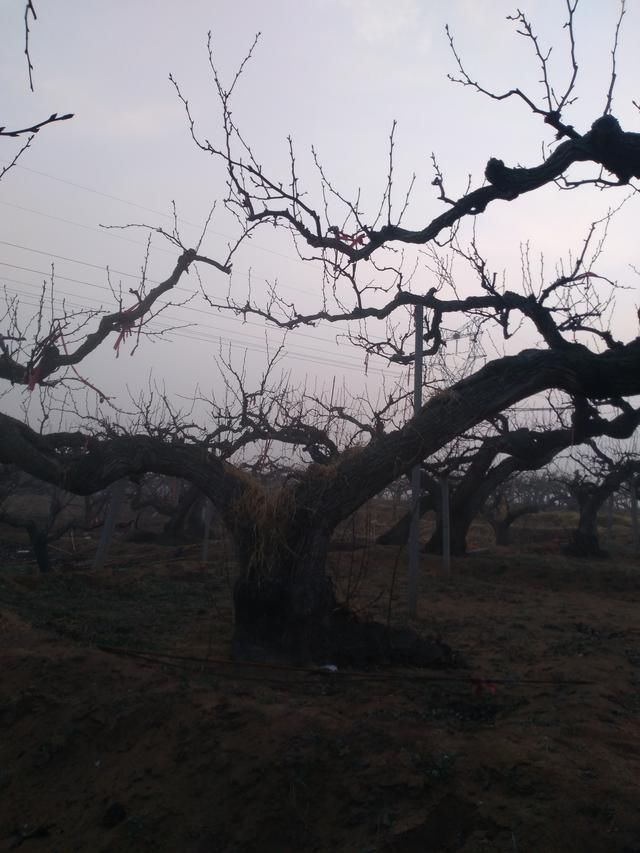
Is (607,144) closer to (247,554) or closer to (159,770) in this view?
(247,554)

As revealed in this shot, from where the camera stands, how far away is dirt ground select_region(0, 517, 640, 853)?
327 cm

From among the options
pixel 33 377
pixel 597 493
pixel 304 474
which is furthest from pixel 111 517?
pixel 597 493

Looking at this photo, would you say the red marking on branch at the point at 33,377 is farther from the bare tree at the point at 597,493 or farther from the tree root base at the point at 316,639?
the bare tree at the point at 597,493

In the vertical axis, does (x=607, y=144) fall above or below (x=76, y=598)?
above

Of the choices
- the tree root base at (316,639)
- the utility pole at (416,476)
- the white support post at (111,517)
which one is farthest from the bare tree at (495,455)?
the white support post at (111,517)

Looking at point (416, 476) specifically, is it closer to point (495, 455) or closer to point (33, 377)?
point (33, 377)

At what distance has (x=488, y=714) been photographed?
15.1ft

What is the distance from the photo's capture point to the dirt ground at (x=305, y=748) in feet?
10.7

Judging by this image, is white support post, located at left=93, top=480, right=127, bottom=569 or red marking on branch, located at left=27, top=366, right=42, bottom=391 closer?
red marking on branch, located at left=27, top=366, right=42, bottom=391

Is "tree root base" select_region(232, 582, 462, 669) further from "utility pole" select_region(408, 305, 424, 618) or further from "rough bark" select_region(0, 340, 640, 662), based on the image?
"utility pole" select_region(408, 305, 424, 618)

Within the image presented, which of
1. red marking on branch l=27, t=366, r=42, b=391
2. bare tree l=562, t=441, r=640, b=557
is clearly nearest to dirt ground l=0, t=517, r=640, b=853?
red marking on branch l=27, t=366, r=42, b=391

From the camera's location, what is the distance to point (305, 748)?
3871 mm

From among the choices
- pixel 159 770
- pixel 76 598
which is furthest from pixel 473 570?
pixel 159 770

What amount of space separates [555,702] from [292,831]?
209 cm
